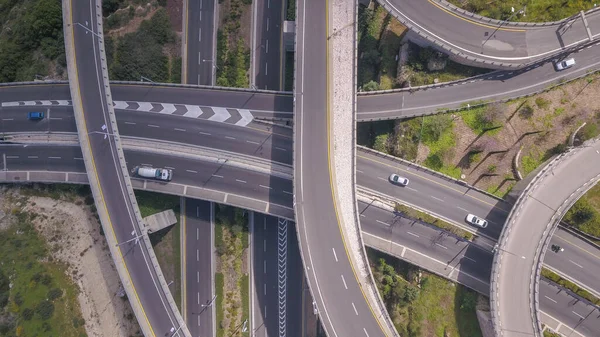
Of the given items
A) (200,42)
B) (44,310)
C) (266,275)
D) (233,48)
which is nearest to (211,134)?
(233,48)

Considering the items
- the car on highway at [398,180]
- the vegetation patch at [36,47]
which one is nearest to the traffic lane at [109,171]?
the vegetation patch at [36,47]

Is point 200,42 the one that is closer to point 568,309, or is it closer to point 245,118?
point 245,118

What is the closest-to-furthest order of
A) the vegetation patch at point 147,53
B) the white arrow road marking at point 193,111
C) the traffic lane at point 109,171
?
1. the traffic lane at point 109,171
2. the white arrow road marking at point 193,111
3. the vegetation patch at point 147,53

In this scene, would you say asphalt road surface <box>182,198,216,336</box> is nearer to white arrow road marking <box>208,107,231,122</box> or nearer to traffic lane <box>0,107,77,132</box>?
white arrow road marking <box>208,107,231,122</box>

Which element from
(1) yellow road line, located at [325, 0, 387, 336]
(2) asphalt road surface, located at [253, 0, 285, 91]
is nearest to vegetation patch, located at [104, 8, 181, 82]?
(2) asphalt road surface, located at [253, 0, 285, 91]

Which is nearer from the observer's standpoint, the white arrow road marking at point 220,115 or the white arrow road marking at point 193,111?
the white arrow road marking at point 220,115

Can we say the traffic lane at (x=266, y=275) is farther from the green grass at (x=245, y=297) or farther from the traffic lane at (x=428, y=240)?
the traffic lane at (x=428, y=240)
